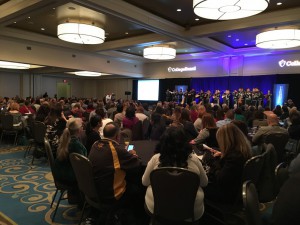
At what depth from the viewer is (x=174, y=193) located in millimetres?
1956

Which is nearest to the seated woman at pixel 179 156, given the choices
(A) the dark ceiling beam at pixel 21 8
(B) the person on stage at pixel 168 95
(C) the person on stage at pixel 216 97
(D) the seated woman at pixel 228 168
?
(D) the seated woman at pixel 228 168

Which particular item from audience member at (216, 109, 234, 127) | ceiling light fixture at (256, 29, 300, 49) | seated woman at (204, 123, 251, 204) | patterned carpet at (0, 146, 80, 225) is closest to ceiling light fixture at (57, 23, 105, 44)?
patterned carpet at (0, 146, 80, 225)

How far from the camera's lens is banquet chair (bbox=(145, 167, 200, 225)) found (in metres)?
1.92

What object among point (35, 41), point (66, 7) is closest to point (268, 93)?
point (66, 7)

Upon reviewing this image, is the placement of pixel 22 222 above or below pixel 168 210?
below

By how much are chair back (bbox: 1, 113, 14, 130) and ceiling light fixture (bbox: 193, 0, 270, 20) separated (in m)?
5.28

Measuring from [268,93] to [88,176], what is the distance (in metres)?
13.0

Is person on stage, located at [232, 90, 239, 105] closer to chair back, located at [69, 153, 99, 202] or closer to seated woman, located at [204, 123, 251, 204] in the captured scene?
seated woman, located at [204, 123, 251, 204]

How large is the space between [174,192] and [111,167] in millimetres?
692

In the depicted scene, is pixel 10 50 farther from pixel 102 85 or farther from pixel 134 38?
pixel 102 85

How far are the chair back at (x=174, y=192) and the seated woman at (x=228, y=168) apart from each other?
1.67 feet

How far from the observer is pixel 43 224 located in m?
2.89

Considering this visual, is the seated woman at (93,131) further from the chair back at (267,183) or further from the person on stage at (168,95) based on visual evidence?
the person on stage at (168,95)

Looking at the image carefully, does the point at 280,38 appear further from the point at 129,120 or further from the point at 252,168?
the point at 252,168
